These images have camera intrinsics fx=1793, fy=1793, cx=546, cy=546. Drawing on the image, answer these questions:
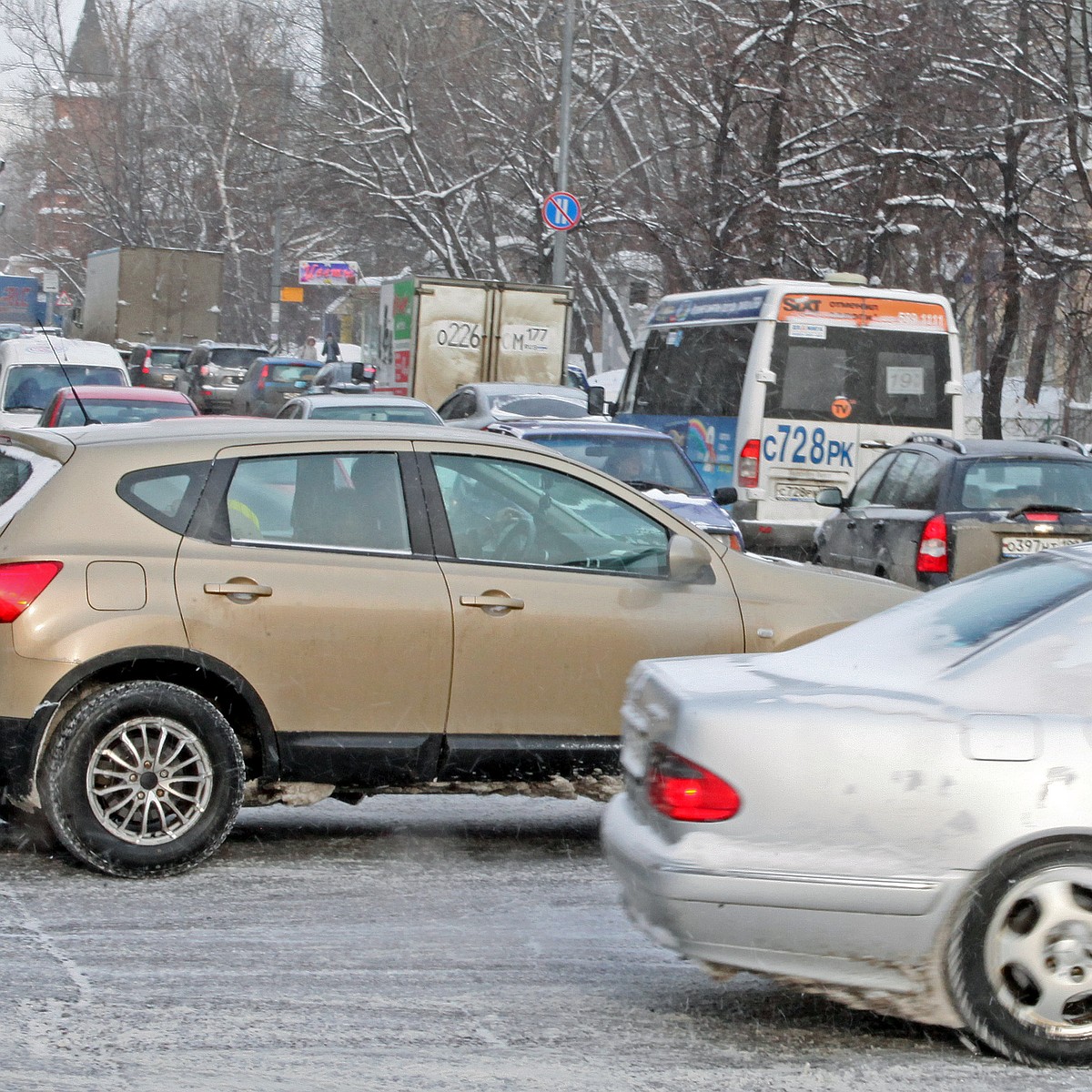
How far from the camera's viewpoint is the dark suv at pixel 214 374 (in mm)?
37250

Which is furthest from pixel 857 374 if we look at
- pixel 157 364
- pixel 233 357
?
pixel 233 357

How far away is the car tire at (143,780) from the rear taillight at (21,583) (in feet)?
1.27

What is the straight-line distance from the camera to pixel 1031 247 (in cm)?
2656

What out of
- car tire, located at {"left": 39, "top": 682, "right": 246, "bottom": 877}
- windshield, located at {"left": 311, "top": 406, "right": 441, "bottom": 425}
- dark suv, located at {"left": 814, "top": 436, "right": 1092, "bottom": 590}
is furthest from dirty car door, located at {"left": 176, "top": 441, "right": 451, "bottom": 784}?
windshield, located at {"left": 311, "top": 406, "right": 441, "bottom": 425}

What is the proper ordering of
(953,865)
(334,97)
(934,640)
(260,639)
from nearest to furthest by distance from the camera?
1. (953,865)
2. (934,640)
3. (260,639)
4. (334,97)

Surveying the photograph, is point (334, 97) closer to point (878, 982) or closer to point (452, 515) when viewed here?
point (452, 515)

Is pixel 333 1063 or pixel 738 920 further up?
pixel 738 920

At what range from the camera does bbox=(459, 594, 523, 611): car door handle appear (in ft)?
20.8

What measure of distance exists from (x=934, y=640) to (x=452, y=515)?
2.23 meters

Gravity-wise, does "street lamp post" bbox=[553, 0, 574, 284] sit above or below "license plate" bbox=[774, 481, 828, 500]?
above

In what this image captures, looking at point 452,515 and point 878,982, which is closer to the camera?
point 878,982

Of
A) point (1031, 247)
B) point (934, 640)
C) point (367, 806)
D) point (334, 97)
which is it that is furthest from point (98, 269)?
point (934, 640)

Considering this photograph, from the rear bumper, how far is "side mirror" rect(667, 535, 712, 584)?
223 centimetres

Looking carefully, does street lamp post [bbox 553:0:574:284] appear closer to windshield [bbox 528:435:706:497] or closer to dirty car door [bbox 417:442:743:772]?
windshield [bbox 528:435:706:497]
